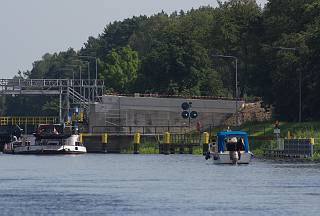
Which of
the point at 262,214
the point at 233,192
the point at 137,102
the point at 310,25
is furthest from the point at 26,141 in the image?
the point at 262,214

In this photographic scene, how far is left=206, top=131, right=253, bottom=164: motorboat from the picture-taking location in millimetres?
105750

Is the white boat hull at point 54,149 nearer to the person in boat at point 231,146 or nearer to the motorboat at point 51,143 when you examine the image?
the motorboat at point 51,143

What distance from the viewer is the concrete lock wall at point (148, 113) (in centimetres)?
17888

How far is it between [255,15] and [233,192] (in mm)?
117423

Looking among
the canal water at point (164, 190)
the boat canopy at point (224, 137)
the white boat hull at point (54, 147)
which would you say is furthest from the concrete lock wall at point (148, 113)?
the canal water at point (164, 190)

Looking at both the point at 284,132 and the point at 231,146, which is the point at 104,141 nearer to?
the point at 284,132

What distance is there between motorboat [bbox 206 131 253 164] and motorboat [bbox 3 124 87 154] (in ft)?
151

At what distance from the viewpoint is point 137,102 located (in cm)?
18175

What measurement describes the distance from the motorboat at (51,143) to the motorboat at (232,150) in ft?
151

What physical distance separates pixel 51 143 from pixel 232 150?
53830 mm

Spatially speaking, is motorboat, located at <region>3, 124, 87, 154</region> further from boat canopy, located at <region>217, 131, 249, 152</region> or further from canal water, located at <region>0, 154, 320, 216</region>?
canal water, located at <region>0, 154, 320, 216</region>

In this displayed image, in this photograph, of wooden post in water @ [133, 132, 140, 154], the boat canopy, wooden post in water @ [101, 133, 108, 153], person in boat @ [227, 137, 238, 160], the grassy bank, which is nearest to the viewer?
person in boat @ [227, 137, 238, 160]

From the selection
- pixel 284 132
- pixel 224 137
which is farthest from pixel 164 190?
pixel 284 132

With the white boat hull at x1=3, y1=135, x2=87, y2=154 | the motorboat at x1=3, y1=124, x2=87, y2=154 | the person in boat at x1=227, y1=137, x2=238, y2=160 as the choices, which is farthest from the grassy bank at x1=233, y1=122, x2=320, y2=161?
the motorboat at x1=3, y1=124, x2=87, y2=154
